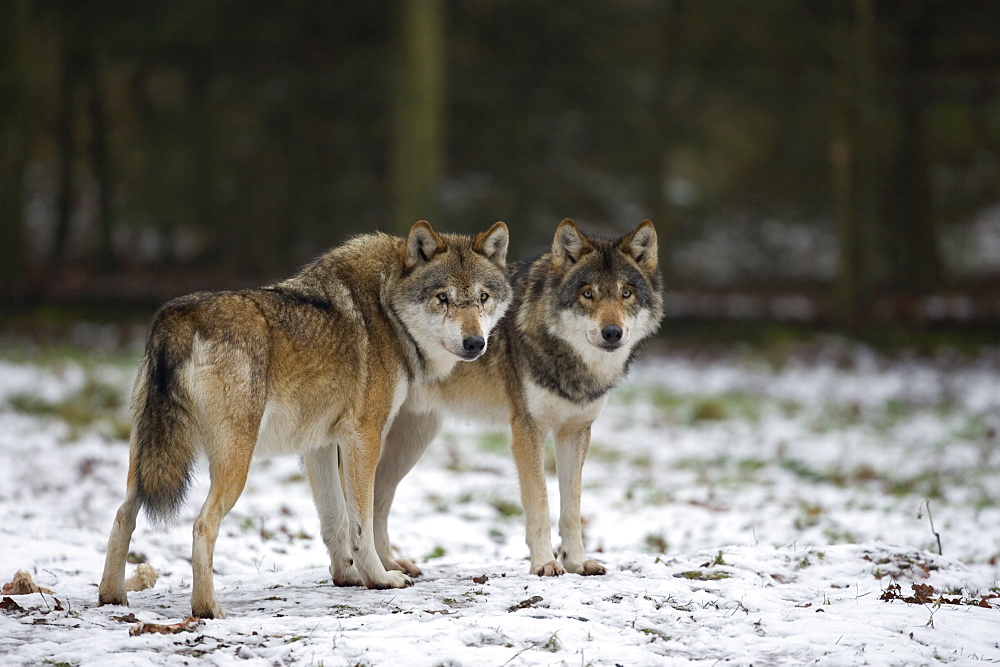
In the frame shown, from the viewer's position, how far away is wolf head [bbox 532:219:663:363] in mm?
5246

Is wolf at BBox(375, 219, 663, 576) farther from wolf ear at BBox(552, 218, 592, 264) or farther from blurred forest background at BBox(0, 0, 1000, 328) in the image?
blurred forest background at BBox(0, 0, 1000, 328)

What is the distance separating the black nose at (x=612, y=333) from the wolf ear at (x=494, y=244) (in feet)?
2.33

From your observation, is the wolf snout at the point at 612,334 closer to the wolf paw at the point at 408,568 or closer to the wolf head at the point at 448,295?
the wolf head at the point at 448,295

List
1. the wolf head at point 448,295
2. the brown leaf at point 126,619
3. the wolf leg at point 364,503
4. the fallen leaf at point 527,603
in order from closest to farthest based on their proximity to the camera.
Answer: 1. the brown leaf at point 126,619
2. the fallen leaf at point 527,603
3. the wolf leg at point 364,503
4. the wolf head at point 448,295

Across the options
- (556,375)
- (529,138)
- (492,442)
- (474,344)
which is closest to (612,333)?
(556,375)

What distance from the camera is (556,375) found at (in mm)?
5344

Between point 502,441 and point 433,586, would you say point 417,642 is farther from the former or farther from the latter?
point 502,441

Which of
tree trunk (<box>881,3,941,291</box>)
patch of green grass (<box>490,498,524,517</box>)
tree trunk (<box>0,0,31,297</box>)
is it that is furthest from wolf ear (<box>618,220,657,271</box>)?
tree trunk (<box>881,3,941,291</box>)

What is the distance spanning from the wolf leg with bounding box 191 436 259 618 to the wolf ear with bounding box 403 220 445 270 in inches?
57.5

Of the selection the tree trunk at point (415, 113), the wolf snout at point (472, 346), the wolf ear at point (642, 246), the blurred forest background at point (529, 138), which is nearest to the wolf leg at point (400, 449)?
the wolf snout at point (472, 346)

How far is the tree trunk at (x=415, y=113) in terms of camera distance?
13539mm

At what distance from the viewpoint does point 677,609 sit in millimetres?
4285

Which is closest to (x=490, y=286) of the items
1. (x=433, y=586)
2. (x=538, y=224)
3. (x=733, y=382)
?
(x=433, y=586)

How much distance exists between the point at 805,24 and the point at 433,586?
1600 centimetres
